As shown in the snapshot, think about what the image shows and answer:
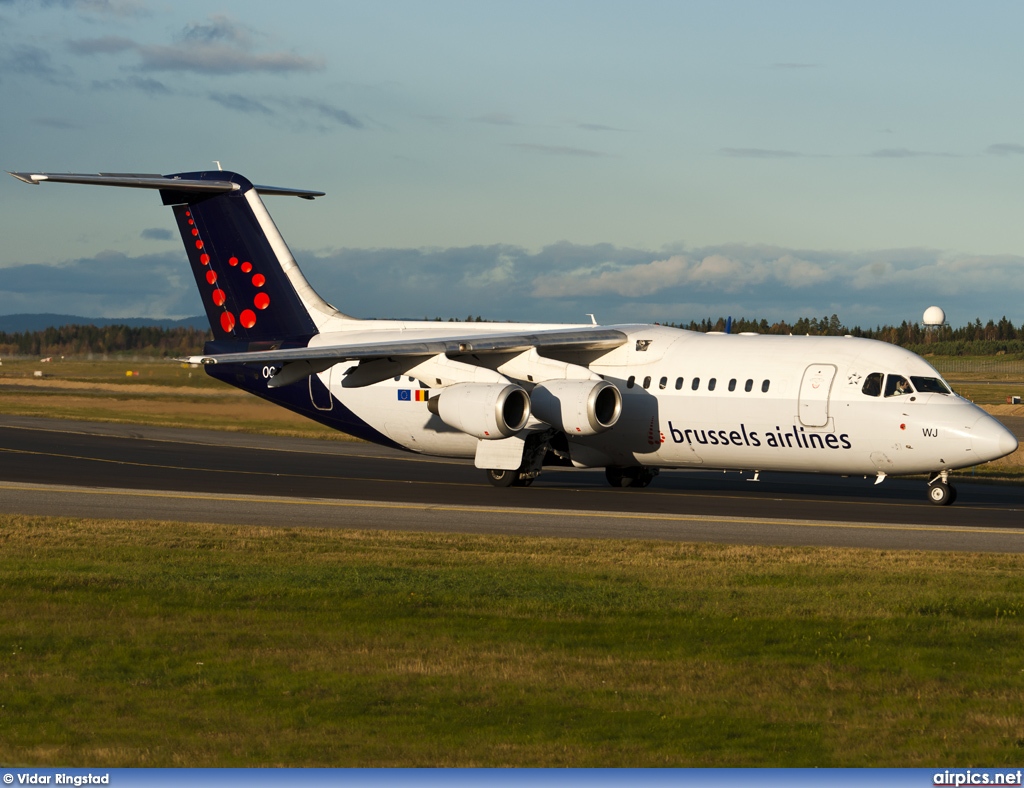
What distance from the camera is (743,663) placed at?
11.6 metres

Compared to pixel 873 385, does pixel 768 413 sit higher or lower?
lower

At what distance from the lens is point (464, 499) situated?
27062mm

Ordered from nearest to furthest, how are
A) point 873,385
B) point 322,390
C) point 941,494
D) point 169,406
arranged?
point 873,385, point 941,494, point 322,390, point 169,406

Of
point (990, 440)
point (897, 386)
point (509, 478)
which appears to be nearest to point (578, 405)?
point (509, 478)

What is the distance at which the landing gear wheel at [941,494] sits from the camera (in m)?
26.4

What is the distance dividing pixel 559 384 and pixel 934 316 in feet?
205

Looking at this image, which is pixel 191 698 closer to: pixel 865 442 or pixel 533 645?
pixel 533 645

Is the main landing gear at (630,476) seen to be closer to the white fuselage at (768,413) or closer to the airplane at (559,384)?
the airplane at (559,384)

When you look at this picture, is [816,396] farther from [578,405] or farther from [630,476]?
[630,476]

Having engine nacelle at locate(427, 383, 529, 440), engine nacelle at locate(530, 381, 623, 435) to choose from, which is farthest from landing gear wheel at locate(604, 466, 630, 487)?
engine nacelle at locate(427, 383, 529, 440)

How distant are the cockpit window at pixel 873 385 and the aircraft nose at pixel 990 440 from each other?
2.04 metres

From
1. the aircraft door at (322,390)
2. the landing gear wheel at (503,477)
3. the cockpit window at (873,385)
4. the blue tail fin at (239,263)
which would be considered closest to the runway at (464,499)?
the landing gear wheel at (503,477)

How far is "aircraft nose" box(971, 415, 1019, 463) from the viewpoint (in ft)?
80.0

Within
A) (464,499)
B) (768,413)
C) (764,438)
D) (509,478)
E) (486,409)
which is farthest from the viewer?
(509,478)
